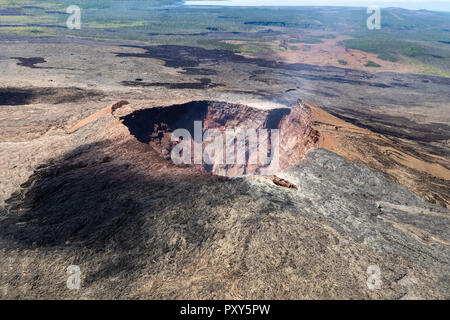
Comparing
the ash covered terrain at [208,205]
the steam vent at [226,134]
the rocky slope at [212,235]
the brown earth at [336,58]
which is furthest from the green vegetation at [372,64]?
the rocky slope at [212,235]

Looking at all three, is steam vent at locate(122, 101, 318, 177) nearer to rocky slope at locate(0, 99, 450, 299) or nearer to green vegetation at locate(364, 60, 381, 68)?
rocky slope at locate(0, 99, 450, 299)

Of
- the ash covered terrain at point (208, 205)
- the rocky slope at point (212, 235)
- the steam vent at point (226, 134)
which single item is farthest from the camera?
the steam vent at point (226, 134)

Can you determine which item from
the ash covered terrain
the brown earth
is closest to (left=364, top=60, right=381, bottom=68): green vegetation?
the brown earth

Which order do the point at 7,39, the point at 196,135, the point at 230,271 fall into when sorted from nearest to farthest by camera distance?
the point at 230,271 → the point at 196,135 → the point at 7,39

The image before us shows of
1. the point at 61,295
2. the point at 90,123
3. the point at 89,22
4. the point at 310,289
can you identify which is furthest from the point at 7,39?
the point at 310,289

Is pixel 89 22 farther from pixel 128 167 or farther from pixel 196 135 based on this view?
pixel 128 167

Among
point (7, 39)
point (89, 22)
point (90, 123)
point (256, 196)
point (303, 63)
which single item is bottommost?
point (256, 196)

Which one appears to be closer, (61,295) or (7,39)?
(61,295)

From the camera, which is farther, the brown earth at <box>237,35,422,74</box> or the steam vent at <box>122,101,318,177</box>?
the brown earth at <box>237,35,422,74</box>

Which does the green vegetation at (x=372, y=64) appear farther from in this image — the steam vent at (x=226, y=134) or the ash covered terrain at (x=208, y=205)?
the steam vent at (x=226, y=134)
